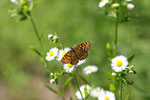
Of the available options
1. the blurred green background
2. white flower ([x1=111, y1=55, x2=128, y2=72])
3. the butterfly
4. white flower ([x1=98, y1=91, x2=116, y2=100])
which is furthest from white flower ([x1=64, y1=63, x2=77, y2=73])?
the blurred green background

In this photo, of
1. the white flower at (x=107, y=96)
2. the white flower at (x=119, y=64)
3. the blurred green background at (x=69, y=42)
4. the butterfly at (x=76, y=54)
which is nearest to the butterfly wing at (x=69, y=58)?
the butterfly at (x=76, y=54)

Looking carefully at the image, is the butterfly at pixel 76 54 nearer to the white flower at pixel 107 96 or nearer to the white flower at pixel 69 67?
the white flower at pixel 69 67

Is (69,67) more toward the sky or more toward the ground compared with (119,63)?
more toward the sky

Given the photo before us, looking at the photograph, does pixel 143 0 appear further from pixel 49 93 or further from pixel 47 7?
pixel 49 93

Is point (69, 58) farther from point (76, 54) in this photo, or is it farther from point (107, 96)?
point (107, 96)

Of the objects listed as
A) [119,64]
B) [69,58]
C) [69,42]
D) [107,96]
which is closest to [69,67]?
[69,58]

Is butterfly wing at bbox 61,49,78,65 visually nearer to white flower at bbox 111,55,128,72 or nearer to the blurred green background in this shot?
white flower at bbox 111,55,128,72
